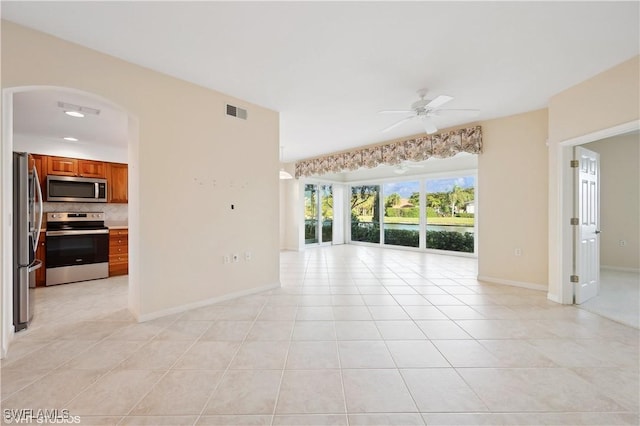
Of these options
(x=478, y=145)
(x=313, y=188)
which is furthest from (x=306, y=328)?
(x=313, y=188)

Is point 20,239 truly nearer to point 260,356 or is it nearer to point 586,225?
point 260,356

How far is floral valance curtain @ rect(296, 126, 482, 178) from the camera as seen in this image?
4.62 meters

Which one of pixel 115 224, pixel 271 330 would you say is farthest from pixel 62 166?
pixel 271 330

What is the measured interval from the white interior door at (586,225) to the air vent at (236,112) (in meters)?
→ 4.60

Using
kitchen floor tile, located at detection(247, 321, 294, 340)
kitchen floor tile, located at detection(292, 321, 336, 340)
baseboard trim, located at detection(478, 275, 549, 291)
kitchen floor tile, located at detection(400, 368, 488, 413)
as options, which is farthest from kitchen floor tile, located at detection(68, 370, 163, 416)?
baseboard trim, located at detection(478, 275, 549, 291)

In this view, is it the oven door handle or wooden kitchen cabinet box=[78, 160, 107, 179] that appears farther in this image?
wooden kitchen cabinet box=[78, 160, 107, 179]

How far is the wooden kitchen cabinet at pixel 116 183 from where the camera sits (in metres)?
5.24

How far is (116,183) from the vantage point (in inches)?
209

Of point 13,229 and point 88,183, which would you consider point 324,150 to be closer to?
point 88,183

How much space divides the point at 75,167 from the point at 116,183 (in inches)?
26.3

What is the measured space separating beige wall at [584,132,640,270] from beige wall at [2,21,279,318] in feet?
23.4

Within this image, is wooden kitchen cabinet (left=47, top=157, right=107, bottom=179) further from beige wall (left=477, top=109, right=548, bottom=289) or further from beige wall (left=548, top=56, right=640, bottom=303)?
beige wall (left=548, top=56, right=640, bottom=303)

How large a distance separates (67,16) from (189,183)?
172 cm

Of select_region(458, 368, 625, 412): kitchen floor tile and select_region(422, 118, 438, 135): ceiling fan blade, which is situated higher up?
select_region(422, 118, 438, 135): ceiling fan blade
